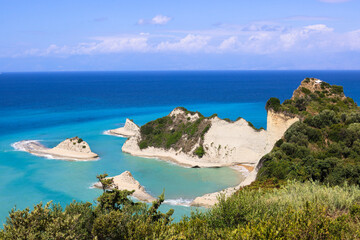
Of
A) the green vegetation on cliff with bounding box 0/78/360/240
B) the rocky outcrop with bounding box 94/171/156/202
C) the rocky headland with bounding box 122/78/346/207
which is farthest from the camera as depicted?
the rocky headland with bounding box 122/78/346/207

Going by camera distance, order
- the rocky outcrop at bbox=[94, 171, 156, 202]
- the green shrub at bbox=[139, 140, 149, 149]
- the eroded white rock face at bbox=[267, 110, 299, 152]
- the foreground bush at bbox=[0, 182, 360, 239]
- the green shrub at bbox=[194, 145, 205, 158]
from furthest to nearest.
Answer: the green shrub at bbox=[139, 140, 149, 149], the green shrub at bbox=[194, 145, 205, 158], the eroded white rock face at bbox=[267, 110, 299, 152], the rocky outcrop at bbox=[94, 171, 156, 202], the foreground bush at bbox=[0, 182, 360, 239]

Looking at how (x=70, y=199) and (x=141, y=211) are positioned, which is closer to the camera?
(x=141, y=211)

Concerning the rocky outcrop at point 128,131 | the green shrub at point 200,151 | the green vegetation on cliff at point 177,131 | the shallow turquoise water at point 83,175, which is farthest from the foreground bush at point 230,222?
the rocky outcrop at point 128,131

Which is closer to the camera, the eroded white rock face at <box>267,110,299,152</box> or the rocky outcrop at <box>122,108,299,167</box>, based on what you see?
the eroded white rock face at <box>267,110,299,152</box>

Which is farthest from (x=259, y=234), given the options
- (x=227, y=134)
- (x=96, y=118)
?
(x=96, y=118)

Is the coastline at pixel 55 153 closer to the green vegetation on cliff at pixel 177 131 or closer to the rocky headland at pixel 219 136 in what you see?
the rocky headland at pixel 219 136

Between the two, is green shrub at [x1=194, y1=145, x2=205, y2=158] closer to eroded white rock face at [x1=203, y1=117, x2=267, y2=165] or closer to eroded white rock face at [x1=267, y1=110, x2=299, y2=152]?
eroded white rock face at [x1=203, y1=117, x2=267, y2=165]

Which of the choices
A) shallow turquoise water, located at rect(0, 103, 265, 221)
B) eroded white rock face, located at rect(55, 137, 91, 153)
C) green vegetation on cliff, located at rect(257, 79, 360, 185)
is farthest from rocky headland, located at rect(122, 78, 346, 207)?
eroded white rock face, located at rect(55, 137, 91, 153)

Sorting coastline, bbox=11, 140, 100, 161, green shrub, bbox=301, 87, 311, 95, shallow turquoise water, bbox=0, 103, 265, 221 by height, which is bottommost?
shallow turquoise water, bbox=0, 103, 265, 221

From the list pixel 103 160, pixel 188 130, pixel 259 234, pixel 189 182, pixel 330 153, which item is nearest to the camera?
pixel 259 234

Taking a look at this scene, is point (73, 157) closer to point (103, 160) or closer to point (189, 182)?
point (103, 160)

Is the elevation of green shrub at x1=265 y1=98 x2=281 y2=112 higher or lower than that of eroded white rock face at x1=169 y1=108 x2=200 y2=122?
higher
